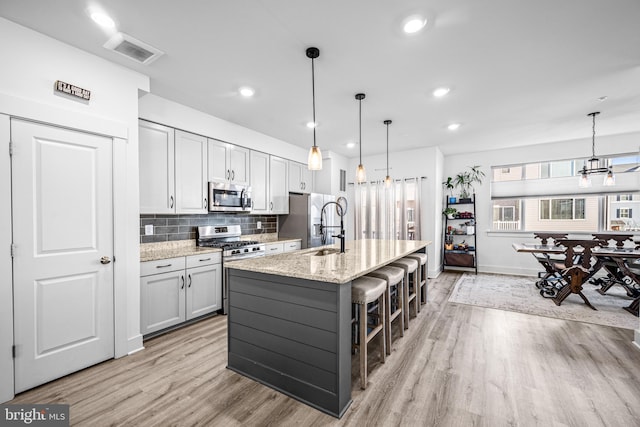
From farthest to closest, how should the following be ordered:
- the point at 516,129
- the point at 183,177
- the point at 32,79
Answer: the point at 516,129 < the point at 183,177 < the point at 32,79

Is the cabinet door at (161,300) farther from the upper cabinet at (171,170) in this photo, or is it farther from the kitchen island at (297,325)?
the kitchen island at (297,325)

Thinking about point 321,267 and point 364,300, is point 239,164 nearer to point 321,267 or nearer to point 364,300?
point 321,267

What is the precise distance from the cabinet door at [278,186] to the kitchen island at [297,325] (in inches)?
98.8

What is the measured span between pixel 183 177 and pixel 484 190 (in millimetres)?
5765

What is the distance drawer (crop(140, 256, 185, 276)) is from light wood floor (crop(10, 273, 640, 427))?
0.70 m

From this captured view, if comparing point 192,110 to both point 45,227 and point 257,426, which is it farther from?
point 257,426

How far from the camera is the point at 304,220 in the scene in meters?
4.83

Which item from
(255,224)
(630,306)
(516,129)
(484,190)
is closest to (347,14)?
(255,224)

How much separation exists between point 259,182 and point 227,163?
652 mm

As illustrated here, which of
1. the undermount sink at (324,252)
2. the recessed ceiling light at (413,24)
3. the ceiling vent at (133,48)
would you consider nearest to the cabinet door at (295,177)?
the undermount sink at (324,252)

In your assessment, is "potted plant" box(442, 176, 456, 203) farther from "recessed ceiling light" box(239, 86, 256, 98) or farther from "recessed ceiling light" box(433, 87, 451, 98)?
"recessed ceiling light" box(239, 86, 256, 98)

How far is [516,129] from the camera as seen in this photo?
439cm

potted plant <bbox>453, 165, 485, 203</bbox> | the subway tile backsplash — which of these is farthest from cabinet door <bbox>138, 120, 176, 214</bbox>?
potted plant <bbox>453, 165, 485, 203</bbox>

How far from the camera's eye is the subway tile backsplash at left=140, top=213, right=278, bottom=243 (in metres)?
3.34
